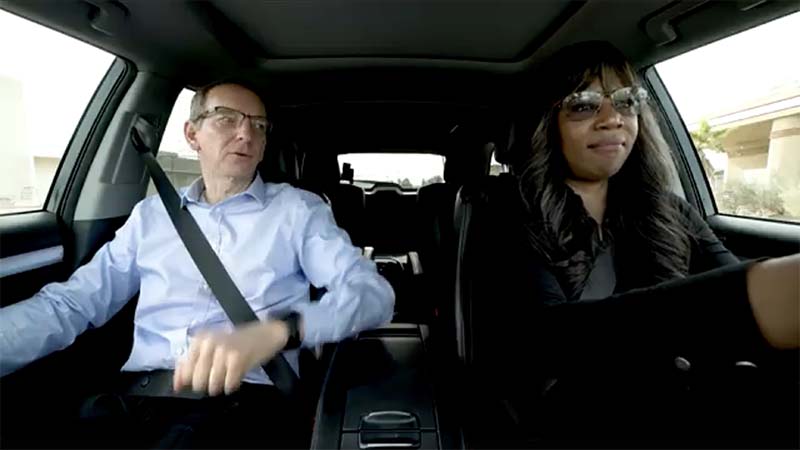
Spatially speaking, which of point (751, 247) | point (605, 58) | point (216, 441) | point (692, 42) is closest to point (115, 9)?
point (216, 441)

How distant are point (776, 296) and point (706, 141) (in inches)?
90.3

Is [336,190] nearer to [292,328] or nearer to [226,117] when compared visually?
[226,117]

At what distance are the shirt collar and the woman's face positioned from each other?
90cm

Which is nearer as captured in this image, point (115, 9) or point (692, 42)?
point (115, 9)

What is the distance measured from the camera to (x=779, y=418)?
2.31 ft

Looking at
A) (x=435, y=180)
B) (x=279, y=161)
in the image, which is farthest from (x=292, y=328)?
(x=435, y=180)

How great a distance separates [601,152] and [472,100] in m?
2.08

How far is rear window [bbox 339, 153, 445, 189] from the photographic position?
4.20 metres

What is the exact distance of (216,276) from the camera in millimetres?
1638

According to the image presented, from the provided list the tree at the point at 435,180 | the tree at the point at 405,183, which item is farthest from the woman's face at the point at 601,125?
the tree at the point at 405,183

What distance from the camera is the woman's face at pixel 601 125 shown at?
57.6 inches

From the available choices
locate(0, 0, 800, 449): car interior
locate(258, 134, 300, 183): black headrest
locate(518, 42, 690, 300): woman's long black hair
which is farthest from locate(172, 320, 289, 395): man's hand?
locate(258, 134, 300, 183): black headrest

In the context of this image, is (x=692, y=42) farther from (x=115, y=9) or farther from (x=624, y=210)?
(x=115, y=9)

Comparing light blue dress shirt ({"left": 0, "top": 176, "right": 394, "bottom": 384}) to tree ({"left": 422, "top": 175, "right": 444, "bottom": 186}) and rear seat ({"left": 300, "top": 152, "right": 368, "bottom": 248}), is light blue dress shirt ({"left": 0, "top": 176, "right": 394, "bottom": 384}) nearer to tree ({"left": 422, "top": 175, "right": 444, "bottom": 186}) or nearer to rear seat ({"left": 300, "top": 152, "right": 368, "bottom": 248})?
rear seat ({"left": 300, "top": 152, "right": 368, "bottom": 248})
